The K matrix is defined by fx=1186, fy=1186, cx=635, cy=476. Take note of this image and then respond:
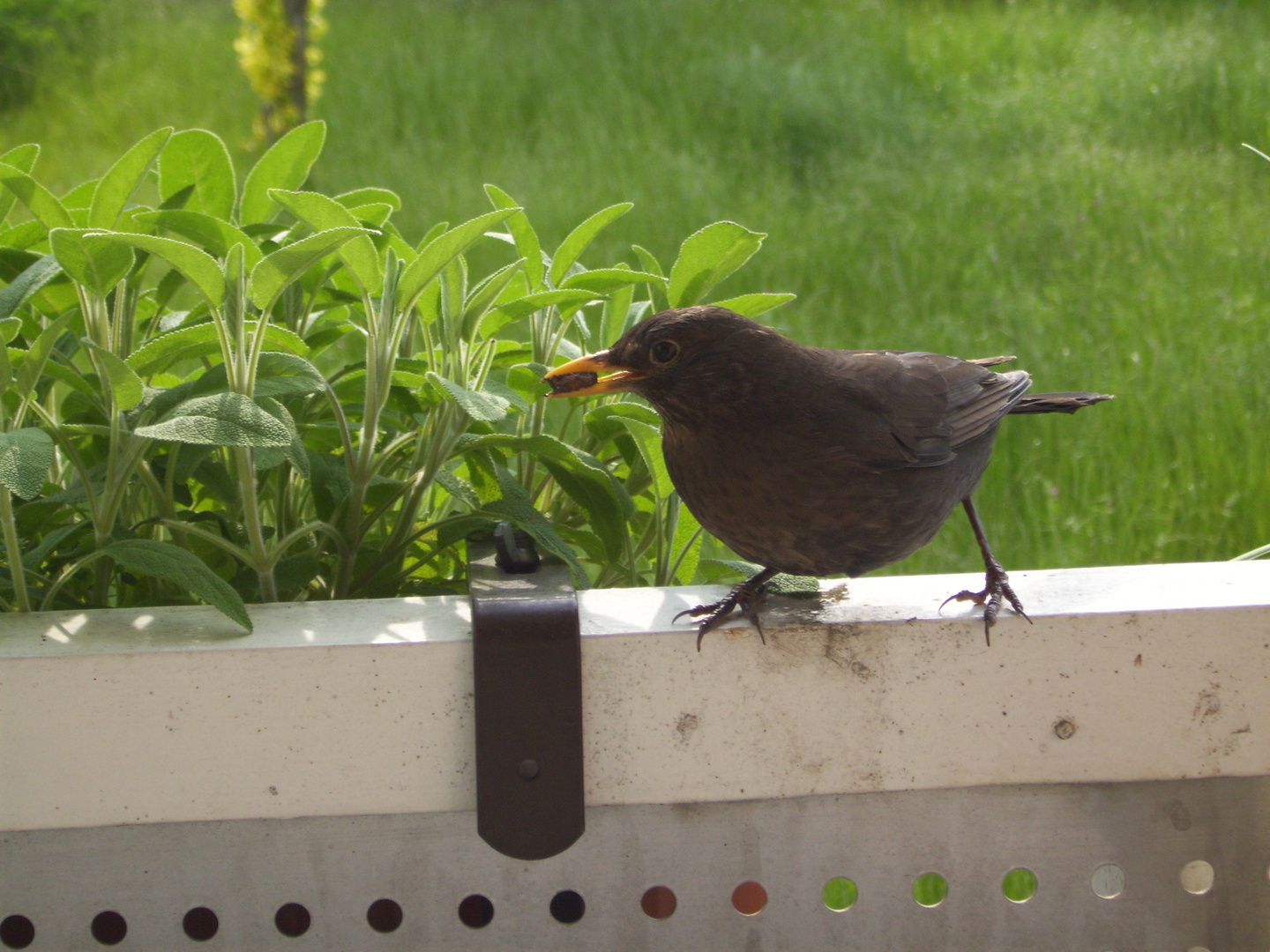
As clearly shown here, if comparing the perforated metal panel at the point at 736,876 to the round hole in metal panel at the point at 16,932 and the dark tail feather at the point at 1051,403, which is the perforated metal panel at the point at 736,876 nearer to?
the round hole in metal panel at the point at 16,932

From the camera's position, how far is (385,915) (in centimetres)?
94

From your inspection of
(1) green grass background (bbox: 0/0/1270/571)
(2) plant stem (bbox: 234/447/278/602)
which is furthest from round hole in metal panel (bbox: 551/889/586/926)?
(1) green grass background (bbox: 0/0/1270/571)

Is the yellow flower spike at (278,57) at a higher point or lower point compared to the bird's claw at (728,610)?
higher

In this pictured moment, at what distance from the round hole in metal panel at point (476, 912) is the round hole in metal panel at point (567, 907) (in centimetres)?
5

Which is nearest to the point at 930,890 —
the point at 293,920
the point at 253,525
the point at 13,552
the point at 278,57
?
the point at 293,920

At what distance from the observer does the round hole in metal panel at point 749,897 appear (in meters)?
0.95

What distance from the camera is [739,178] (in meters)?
2.43

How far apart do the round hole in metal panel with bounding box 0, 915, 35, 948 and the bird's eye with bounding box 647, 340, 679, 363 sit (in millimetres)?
654

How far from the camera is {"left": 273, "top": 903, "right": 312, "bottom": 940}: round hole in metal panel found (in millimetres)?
927

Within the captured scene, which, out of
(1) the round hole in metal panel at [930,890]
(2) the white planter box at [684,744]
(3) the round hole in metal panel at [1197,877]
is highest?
(2) the white planter box at [684,744]

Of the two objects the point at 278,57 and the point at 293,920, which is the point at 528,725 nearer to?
the point at 293,920

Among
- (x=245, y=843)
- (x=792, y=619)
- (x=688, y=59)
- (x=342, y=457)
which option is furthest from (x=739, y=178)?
(x=245, y=843)

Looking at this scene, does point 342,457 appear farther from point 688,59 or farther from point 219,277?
point 688,59

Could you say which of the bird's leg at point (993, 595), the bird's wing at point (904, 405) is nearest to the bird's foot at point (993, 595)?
the bird's leg at point (993, 595)
